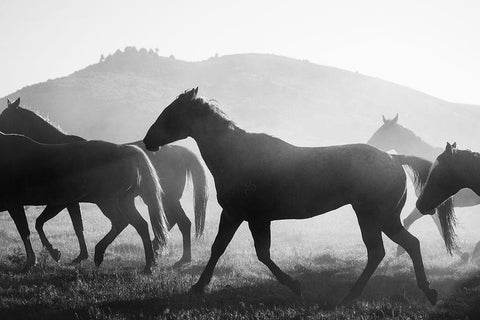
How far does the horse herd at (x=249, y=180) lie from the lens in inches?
265

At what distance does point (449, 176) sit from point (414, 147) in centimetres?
→ 625

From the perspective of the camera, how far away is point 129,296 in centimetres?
640

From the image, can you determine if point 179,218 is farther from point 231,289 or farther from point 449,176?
point 449,176

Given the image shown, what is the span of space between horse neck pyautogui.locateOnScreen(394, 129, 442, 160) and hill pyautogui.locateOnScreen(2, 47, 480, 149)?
40265 millimetres

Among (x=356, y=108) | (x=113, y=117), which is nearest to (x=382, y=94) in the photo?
(x=356, y=108)

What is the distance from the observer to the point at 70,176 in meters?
8.30

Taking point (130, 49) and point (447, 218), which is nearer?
point (447, 218)

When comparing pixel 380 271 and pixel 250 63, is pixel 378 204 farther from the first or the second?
pixel 250 63

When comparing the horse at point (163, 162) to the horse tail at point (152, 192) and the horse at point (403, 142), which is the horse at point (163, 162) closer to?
the horse tail at point (152, 192)

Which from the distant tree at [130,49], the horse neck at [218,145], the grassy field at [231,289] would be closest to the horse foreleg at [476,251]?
the grassy field at [231,289]

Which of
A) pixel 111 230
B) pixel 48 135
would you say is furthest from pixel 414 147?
pixel 48 135

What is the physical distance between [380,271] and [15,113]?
8482 millimetres

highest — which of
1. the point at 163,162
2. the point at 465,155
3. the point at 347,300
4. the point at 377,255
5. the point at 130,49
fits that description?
the point at 130,49

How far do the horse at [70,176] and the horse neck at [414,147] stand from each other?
7648 millimetres
